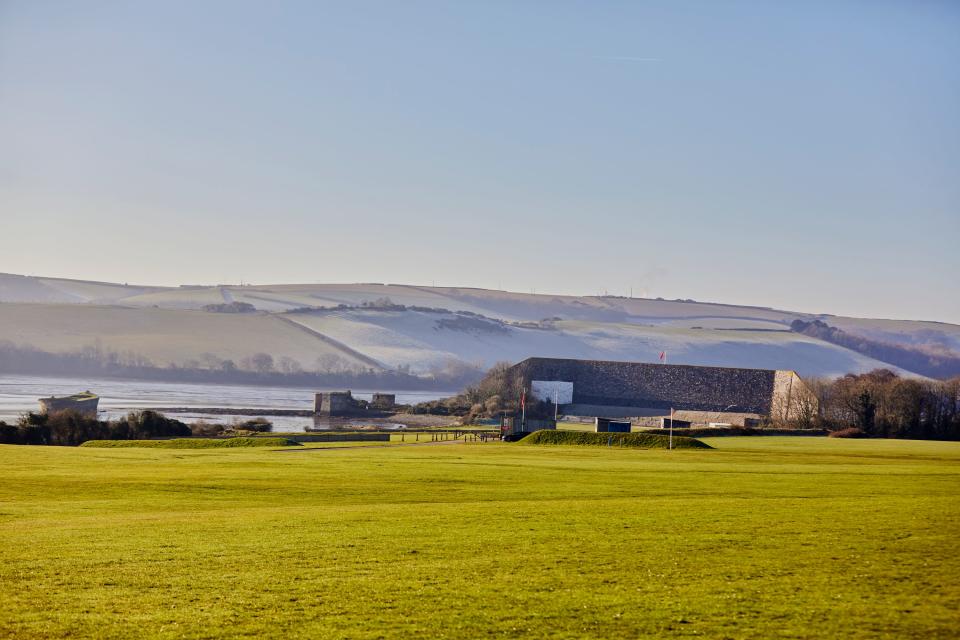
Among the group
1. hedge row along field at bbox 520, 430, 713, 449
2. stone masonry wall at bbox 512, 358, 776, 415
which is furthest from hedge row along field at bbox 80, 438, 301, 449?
stone masonry wall at bbox 512, 358, 776, 415

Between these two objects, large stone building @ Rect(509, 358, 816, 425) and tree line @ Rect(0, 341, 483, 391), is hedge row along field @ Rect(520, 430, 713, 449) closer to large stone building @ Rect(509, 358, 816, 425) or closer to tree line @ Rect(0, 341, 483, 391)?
large stone building @ Rect(509, 358, 816, 425)

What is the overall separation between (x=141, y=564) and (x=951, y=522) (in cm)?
1366

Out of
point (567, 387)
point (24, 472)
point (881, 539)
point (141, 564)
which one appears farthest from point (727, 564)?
point (567, 387)

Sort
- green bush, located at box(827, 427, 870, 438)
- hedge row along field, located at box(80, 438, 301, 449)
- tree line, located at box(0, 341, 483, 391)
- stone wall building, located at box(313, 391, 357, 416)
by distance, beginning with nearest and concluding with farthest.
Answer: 1. hedge row along field, located at box(80, 438, 301, 449)
2. green bush, located at box(827, 427, 870, 438)
3. stone wall building, located at box(313, 391, 357, 416)
4. tree line, located at box(0, 341, 483, 391)

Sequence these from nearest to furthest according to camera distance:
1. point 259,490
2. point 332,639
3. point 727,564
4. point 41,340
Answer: point 332,639, point 727,564, point 259,490, point 41,340

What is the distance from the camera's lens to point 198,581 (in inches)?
564

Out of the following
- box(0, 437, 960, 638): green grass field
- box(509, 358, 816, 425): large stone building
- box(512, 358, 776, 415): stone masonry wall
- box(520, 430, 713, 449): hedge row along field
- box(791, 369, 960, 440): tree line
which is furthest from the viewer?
box(512, 358, 776, 415): stone masonry wall

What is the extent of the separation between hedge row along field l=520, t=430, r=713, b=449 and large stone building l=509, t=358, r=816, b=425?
45551mm

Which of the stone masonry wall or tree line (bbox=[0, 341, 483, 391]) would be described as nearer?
the stone masonry wall

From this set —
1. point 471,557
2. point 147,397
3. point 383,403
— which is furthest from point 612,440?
point 147,397

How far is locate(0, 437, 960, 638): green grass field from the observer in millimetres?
12102

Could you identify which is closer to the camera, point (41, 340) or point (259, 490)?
point (259, 490)

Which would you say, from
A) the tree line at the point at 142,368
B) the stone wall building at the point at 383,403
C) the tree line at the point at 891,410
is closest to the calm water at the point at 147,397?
the tree line at the point at 142,368

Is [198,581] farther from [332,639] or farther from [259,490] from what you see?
[259,490]
